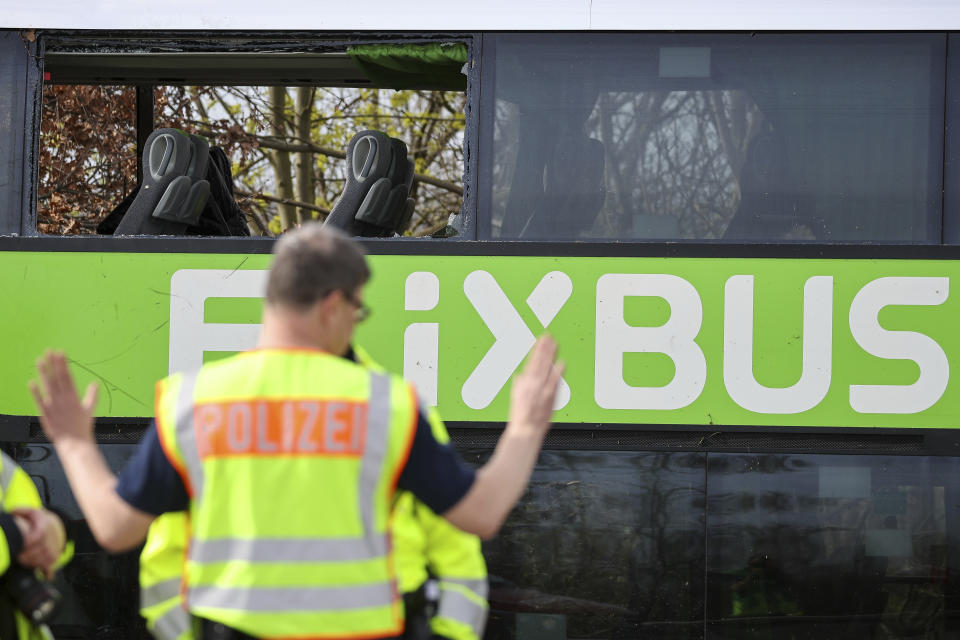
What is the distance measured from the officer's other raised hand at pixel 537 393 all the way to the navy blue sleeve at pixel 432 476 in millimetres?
Answer: 140

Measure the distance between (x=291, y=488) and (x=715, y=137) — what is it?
7.59 feet

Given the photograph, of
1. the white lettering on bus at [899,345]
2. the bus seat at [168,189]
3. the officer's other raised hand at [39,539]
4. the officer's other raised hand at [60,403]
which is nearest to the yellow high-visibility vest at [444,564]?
the officer's other raised hand at [60,403]

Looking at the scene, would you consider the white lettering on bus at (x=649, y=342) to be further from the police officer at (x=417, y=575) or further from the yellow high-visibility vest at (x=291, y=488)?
the yellow high-visibility vest at (x=291, y=488)

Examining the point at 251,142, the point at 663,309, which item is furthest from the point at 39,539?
the point at 251,142

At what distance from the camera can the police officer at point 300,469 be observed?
1984 millimetres

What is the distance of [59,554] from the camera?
244 cm

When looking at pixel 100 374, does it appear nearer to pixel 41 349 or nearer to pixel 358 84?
pixel 41 349

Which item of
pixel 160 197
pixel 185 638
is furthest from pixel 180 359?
pixel 185 638

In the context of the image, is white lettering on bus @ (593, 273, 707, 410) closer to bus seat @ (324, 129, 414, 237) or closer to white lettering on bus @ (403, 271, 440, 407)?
white lettering on bus @ (403, 271, 440, 407)

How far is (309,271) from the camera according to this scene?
6.59 ft

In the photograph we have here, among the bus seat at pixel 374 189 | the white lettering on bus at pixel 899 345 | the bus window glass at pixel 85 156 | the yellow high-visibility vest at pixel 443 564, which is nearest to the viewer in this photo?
the yellow high-visibility vest at pixel 443 564

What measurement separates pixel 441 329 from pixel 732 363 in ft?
→ 3.04

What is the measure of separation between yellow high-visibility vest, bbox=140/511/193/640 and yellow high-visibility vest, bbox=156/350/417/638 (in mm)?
195
